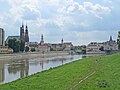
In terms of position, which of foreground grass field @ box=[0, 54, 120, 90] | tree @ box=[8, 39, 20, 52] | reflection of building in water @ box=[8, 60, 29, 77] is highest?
tree @ box=[8, 39, 20, 52]

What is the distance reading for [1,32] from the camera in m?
170

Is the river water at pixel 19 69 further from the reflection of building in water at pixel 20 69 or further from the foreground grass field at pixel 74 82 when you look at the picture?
the foreground grass field at pixel 74 82

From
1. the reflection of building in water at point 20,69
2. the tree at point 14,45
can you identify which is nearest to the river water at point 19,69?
the reflection of building in water at point 20,69

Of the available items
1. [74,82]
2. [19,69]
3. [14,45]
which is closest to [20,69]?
[19,69]

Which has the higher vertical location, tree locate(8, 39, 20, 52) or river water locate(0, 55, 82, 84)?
tree locate(8, 39, 20, 52)

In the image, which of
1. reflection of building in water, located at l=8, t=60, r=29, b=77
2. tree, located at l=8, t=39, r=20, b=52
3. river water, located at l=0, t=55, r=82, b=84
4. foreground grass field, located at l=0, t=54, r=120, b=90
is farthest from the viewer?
tree, located at l=8, t=39, r=20, b=52

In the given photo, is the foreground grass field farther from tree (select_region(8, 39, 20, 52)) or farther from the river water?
tree (select_region(8, 39, 20, 52))

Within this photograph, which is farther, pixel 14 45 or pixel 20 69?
pixel 14 45

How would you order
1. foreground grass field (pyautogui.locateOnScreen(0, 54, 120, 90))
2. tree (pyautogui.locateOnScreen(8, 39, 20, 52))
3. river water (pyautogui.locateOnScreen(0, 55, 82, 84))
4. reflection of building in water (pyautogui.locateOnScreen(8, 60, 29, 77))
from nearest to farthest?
1. foreground grass field (pyautogui.locateOnScreen(0, 54, 120, 90))
2. river water (pyautogui.locateOnScreen(0, 55, 82, 84))
3. reflection of building in water (pyautogui.locateOnScreen(8, 60, 29, 77))
4. tree (pyautogui.locateOnScreen(8, 39, 20, 52))

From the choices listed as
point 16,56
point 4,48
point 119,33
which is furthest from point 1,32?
point 119,33

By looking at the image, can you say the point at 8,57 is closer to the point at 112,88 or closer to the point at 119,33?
the point at 119,33

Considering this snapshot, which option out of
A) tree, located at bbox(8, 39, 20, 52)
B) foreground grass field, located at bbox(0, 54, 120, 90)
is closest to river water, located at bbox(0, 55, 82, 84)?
foreground grass field, located at bbox(0, 54, 120, 90)

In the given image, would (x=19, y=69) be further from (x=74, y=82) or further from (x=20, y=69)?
(x=74, y=82)

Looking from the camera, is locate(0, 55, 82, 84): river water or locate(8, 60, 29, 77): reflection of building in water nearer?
locate(0, 55, 82, 84): river water
